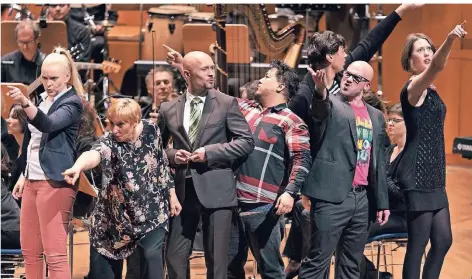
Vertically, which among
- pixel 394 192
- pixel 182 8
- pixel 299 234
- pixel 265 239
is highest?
pixel 182 8

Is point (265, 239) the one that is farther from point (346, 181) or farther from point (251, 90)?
point (251, 90)

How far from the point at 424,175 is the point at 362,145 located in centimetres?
37

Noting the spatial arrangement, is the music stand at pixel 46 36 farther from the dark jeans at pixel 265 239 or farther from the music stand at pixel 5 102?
the dark jeans at pixel 265 239

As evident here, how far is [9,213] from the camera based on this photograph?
6.64 metres

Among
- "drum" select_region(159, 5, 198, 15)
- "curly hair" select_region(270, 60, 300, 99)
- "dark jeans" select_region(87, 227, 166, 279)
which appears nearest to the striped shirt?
"curly hair" select_region(270, 60, 300, 99)

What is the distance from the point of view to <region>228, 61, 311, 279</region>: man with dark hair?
5.91 m

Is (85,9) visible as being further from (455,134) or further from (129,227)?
(129,227)

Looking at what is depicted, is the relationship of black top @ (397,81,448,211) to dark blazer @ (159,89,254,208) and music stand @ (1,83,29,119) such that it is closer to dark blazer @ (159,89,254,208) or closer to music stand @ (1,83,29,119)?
dark blazer @ (159,89,254,208)

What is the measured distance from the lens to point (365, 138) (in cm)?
590

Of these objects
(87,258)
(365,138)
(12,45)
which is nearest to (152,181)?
(365,138)

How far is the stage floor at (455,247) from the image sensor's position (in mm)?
7246

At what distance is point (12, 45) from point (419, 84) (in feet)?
15.3

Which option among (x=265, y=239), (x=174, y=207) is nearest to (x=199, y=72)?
(x=174, y=207)

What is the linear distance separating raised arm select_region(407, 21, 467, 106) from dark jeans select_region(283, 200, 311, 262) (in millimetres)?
972
